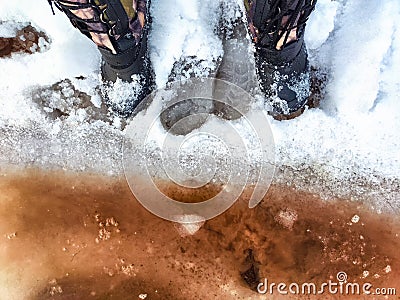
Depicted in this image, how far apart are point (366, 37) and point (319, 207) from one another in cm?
47

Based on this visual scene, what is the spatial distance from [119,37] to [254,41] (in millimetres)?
322

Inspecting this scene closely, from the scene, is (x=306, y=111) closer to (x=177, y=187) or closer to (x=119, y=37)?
(x=177, y=187)

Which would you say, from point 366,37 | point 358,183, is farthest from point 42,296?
point 366,37

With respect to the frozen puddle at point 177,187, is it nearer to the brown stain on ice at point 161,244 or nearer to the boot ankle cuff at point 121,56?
the brown stain on ice at point 161,244

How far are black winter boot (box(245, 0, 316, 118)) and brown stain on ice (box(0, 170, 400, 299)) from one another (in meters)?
0.25

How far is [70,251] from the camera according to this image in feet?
4.23

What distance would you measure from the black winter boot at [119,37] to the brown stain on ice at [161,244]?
26cm

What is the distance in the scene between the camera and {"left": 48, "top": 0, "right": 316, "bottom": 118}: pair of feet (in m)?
0.92

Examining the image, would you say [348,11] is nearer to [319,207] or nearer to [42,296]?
[319,207]

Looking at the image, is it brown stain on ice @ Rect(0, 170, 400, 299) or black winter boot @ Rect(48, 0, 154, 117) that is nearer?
black winter boot @ Rect(48, 0, 154, 117)

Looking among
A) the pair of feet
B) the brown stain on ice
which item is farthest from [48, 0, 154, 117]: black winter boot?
the brown stain on ice

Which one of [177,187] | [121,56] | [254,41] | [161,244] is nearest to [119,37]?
[121,56]

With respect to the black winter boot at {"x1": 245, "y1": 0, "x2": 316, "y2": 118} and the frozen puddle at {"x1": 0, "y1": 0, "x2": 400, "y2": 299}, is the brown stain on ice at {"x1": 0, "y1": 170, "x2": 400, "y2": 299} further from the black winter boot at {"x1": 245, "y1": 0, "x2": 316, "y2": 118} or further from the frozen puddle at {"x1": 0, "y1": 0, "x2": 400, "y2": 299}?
the black winter boot at {"x1": 245, "y1": 0, "x2": 316, "y2": 118}

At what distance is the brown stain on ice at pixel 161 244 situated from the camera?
1.26 meters
